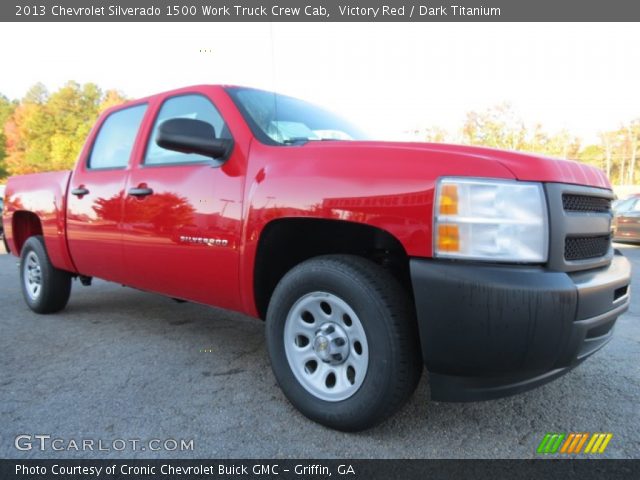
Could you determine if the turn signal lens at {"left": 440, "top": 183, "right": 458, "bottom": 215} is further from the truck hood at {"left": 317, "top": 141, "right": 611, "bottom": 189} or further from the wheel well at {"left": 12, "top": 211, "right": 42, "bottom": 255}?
the wheel well at {"left": 12, "top": 211, "right": 42, "bottom": 255}

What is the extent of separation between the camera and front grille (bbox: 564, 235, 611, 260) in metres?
1.93

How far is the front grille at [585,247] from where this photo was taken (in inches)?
A: 76.0

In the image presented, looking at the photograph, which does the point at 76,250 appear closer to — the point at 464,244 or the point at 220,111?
the point at 220,111

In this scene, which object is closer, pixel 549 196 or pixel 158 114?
pixel 549 196

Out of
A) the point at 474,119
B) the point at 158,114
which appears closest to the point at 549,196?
the point at 158,114

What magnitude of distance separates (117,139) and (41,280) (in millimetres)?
1633

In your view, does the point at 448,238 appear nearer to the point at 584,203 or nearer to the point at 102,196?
the point at 584,203

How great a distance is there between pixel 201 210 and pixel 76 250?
1.76 metres

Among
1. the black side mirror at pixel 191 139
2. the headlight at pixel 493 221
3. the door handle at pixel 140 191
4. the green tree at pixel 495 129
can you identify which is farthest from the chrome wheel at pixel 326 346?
the green tree at pixel 495 129

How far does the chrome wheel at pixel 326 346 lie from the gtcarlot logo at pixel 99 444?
620mm

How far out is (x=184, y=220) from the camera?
2.78 m

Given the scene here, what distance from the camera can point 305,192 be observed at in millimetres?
2188

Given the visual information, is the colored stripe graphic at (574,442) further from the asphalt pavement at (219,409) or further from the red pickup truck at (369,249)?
the red pickup truck at (369,249)

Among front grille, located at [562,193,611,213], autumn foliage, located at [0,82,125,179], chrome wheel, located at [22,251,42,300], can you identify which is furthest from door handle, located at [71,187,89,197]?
autumn foliage, located at [0,82,125,179]
